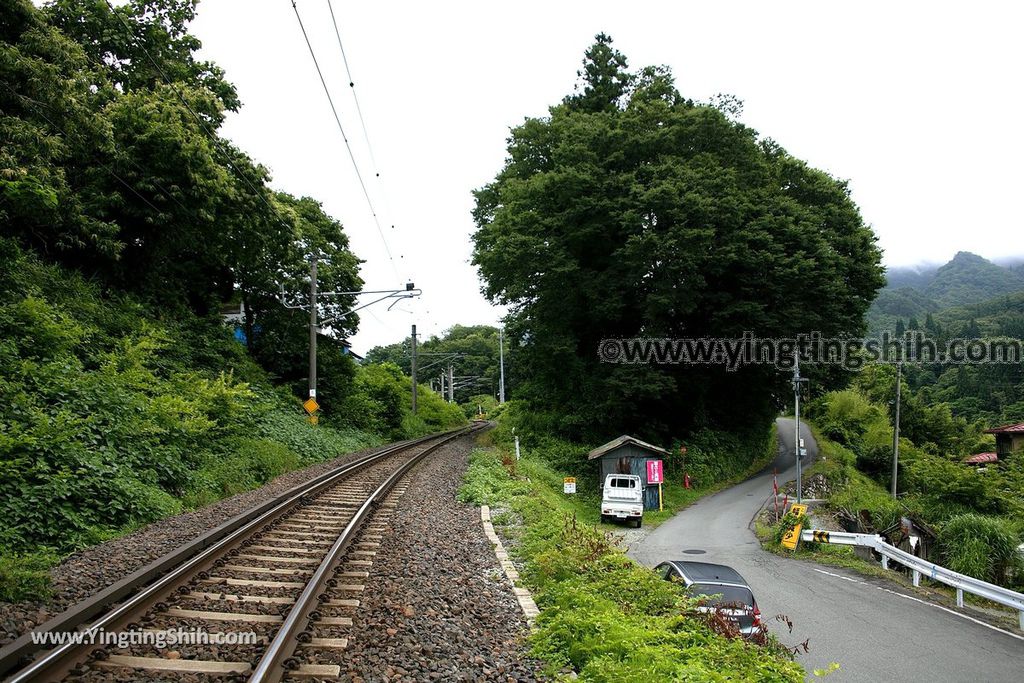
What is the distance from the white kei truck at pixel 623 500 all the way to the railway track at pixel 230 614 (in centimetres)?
1402

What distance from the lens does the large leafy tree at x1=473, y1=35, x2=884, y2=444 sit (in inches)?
1067

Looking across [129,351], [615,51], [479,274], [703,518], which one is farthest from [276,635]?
[615,51]

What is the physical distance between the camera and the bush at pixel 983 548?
1498cm

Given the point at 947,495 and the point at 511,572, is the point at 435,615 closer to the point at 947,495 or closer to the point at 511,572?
the point at 511,572

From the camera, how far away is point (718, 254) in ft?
89.5

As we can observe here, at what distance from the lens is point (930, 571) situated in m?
14.0

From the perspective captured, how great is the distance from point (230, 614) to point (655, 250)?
76.6 ft

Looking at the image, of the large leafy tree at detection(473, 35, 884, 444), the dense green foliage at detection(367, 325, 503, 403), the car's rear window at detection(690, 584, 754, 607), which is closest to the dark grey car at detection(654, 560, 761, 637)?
the car's rear window at detection(690, 584, 754, 607)

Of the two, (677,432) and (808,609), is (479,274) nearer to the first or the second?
(677,432)

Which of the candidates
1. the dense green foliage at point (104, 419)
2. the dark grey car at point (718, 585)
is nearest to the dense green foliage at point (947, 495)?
the dark grey car at point (718, 585)

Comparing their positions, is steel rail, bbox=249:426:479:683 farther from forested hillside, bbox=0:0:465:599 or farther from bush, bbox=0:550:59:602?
forested hillside, bbox=0:0:465:599

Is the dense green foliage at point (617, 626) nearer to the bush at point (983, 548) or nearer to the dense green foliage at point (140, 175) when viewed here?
the dense green foliage at point (140, 175)

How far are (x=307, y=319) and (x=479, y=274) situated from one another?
9862 mm

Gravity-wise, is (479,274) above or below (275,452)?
above
